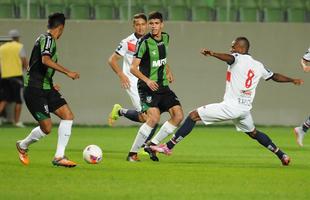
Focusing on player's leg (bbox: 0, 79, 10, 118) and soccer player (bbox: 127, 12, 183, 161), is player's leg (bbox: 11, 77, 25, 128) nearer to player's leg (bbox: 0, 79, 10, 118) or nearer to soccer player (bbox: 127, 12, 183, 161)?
player's leg (bbox: 0, 79, 10, 118)

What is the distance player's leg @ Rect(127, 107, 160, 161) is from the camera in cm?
1326

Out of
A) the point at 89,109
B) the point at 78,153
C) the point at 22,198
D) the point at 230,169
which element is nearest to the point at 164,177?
the point at 230,169

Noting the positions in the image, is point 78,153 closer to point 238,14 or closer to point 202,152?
point 202,152

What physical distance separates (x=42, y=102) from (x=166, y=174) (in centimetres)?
203

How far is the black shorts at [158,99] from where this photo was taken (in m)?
13.6

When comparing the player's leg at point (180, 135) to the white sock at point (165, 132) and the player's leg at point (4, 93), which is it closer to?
the white sock at point (165, 132)

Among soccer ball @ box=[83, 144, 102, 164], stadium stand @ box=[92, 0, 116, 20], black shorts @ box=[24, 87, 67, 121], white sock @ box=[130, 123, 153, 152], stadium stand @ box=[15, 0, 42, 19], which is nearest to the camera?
black shorts @ box=[24, 87, 67, 121]

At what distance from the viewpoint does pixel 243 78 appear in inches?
523

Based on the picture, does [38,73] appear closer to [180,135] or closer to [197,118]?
[180,135]

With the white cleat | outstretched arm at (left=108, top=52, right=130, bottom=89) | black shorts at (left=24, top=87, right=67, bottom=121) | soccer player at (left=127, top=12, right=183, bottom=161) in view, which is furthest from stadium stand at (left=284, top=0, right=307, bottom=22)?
black shorts at (left=24, top=87, right=67, bottom=121)

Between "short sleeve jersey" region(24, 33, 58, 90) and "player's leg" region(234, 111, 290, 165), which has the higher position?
"short sleeve jersey" region(24, 33, 58, 90)

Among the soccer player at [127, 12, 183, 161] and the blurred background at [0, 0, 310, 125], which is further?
the blurred background at [0, 0, 310, 125]

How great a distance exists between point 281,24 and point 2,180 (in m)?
14.1

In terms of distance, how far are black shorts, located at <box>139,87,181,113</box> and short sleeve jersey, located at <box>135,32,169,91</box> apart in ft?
0.26
